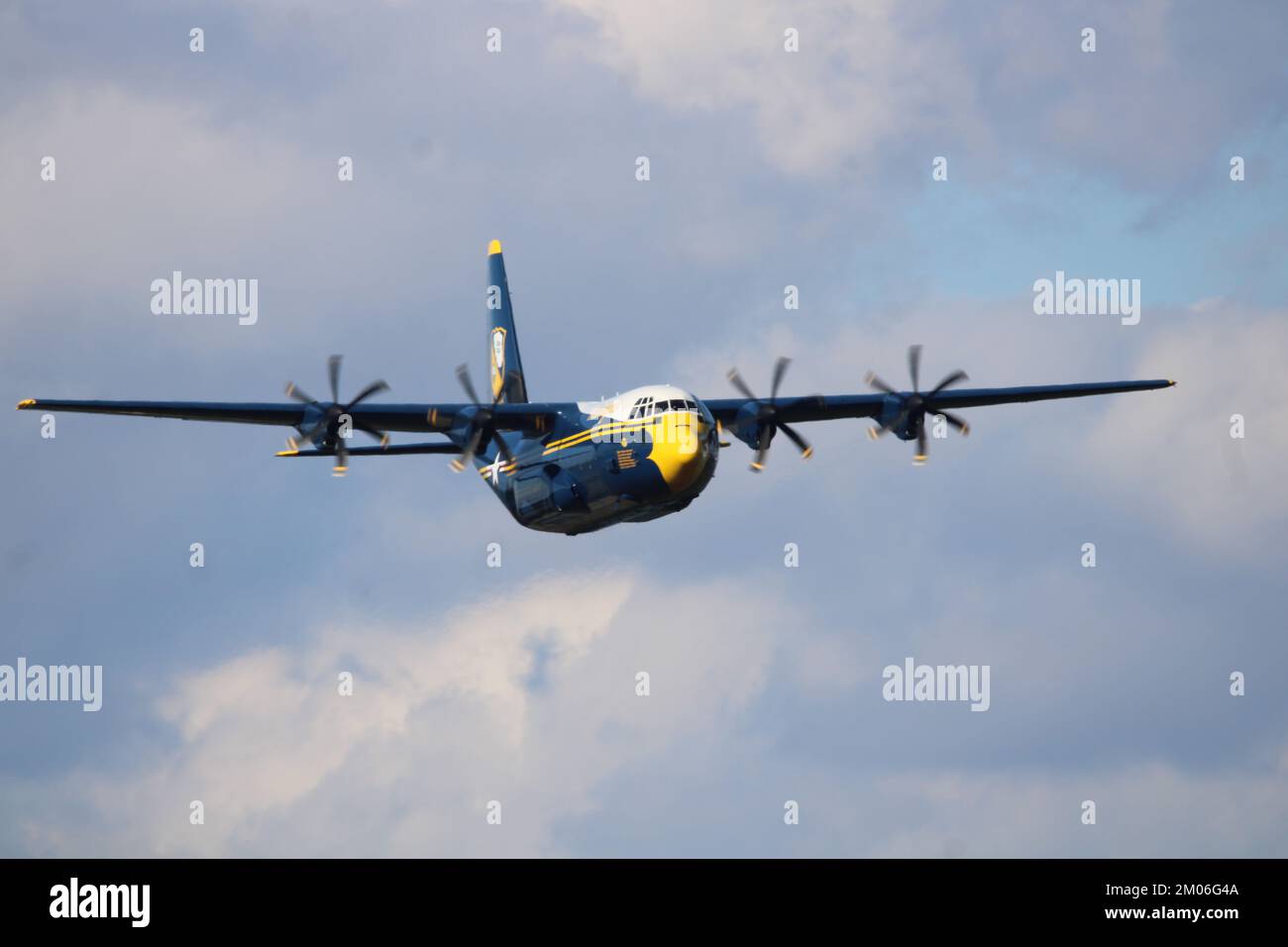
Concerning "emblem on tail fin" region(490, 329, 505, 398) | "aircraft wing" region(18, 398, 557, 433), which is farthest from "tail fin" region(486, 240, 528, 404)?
"aircraft wing" region(18, 398, 557, 433)

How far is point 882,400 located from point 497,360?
15841mm

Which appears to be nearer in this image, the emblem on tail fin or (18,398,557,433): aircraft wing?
(18,398,557,433): aircraft wing

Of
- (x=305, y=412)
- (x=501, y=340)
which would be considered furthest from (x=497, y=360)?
(x=305, y=412)

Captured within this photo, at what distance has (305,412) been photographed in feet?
200

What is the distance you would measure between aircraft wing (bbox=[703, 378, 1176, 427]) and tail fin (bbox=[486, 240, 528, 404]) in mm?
9152

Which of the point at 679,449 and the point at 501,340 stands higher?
the point at 501,340

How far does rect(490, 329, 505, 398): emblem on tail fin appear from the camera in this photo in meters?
74.8

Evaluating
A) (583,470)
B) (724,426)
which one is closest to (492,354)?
(724,426)

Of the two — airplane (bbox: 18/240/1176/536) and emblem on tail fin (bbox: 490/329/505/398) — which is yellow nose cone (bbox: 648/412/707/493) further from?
emblem on tail fin (bbox: 490/329/505/398)

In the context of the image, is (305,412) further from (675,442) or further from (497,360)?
(497,360)
